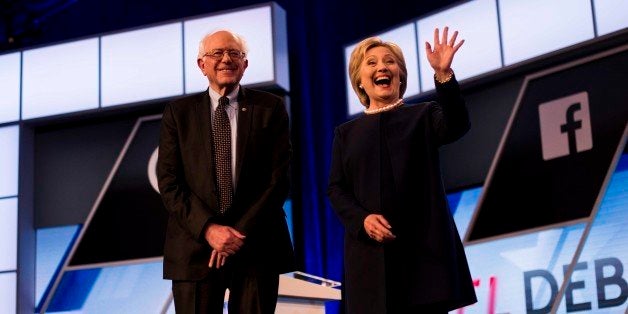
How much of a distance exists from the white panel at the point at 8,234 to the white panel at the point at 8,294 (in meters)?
0.07

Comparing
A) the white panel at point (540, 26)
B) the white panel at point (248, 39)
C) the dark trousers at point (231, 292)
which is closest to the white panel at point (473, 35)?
the white panel at point (540, 26)

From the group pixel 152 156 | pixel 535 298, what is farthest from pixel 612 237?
pixel 152 156

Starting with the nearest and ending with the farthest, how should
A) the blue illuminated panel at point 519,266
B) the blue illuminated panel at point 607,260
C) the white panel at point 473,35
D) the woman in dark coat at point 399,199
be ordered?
1. the woman in dark coat at point 399,199
2. the blue illuminated panel at point 607,260
3. the blue illuminated panel at point 519,266
4. the white panel at point 473,35

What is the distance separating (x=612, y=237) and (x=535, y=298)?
1.80 feet

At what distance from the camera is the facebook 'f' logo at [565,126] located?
15.4 ft

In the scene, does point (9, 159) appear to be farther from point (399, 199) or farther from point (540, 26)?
point (399, 199)

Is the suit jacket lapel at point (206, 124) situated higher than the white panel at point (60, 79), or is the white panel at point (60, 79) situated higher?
the white panel at point (60, 79)

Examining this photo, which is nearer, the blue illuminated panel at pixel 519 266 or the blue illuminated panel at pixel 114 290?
the blue illuminated panel at pixel 519 266

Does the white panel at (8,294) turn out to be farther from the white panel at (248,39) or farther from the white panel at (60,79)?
the white panel at (248,39)

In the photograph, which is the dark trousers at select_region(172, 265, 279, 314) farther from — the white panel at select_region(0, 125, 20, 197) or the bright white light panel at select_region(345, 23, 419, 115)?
the white panel at select_region(0, 125, 20, 197)

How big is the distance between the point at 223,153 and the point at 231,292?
1.20 feet

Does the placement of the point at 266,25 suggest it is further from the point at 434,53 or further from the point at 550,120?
the point at 434,53

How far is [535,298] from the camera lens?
186 inches

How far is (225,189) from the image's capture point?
7.70ft
